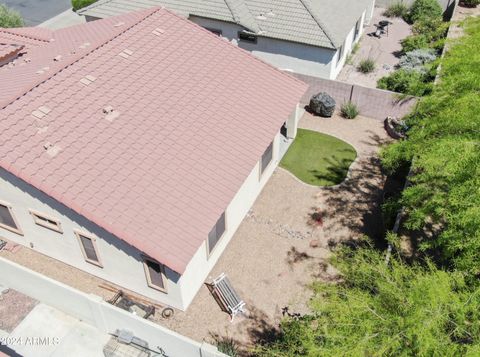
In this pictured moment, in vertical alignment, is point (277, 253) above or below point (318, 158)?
below

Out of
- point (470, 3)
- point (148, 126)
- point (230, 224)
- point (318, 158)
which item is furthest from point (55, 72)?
point (470, 3)

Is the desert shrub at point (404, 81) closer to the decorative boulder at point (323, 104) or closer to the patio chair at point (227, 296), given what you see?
the decorative boulder at point (323, 104)

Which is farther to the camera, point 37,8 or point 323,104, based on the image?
point 37,8

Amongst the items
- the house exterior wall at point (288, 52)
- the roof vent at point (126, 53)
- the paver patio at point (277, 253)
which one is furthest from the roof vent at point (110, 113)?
the house exterior wall at point (288, 52)

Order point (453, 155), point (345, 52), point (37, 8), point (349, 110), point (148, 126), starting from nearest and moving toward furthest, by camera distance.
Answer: point (453, 155) → point (148, 126) → point (349, 110) → point (345, 52) → point (37, 8)

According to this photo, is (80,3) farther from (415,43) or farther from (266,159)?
(415,43)

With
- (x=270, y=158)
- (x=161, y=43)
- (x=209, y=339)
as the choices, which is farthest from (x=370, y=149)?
(x=209, y=339)
